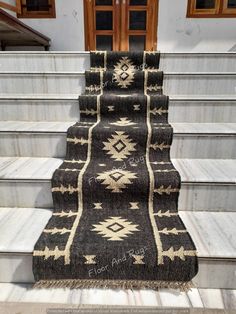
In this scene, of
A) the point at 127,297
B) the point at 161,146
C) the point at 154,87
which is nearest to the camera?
the point at 127,297

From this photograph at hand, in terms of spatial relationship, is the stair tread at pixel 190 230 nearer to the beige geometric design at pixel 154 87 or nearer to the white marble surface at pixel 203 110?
the white marble surface at pixel 203 110

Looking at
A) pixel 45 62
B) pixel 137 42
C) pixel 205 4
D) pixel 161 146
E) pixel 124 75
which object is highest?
pixel 205 4

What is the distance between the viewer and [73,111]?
1835 mm

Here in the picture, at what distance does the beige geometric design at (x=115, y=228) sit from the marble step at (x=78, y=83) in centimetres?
123

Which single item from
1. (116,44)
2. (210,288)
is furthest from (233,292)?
(116,44)

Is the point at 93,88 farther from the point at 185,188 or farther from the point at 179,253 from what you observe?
the point at 179,253

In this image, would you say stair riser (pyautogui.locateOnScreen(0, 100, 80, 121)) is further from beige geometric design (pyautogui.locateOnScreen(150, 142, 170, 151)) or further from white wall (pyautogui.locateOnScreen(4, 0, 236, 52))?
white wall (pyautogui.locateOnScreen(4, 0, 236, 52))

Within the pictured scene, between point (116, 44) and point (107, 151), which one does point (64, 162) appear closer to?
point (107, 151)

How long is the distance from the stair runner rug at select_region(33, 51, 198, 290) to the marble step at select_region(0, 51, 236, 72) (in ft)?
0.89

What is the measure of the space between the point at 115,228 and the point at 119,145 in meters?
0.57

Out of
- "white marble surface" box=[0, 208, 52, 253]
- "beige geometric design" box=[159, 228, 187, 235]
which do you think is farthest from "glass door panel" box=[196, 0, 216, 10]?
"white marble surface" box=[0, 208, 52, 253]

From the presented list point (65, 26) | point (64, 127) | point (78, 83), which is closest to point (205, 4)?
point (65, 26)

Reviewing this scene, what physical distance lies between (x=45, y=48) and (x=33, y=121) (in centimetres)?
195

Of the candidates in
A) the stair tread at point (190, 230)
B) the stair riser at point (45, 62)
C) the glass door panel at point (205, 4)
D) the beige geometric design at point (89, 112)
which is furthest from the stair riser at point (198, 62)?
the glass door panel at point (205, 4)
